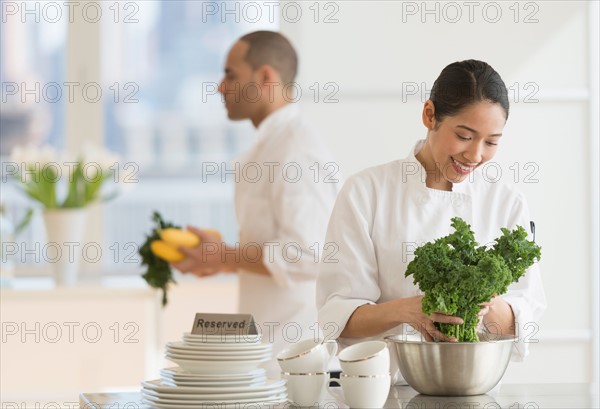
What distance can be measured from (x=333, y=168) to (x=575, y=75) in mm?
860

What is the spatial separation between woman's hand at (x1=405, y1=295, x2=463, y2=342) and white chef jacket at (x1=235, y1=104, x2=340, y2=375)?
32.5 inches

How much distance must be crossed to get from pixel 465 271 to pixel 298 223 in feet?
3.33

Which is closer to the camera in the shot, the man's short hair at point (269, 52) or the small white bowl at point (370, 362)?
the small white bowl at point (370, 362)

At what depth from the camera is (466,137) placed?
71.1 inches

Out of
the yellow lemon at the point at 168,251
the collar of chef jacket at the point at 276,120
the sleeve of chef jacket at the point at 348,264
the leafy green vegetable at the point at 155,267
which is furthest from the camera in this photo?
the leafy green vegetable at the point at 155,267

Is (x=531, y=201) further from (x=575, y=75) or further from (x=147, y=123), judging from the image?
(x=147, y=123)

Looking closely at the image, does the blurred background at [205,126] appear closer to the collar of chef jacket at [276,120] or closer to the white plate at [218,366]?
the collar of chef jacket at [276,120]

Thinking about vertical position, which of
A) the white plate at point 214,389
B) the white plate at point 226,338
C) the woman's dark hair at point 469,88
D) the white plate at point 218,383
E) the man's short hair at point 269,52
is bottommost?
the white plate at point 214,389

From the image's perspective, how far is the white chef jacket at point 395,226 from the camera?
1.86 meters

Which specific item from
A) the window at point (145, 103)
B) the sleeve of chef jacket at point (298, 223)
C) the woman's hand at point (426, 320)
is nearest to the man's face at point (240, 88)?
the sleeve of chef jacket at point (298, 223)

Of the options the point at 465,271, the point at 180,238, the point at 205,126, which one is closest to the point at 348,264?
the point at 465,271

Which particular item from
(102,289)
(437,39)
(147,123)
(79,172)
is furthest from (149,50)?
(437,39)

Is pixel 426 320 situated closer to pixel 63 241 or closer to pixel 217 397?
pixel 217 397

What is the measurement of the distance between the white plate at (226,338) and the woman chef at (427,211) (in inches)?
12.7
